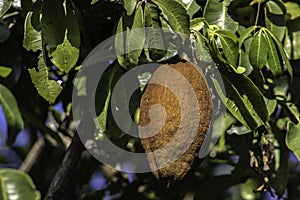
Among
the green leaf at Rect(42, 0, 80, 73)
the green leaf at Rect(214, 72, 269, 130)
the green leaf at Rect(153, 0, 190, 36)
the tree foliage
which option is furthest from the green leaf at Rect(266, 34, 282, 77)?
the green leaf at Rect(42, 0, 80, 73)

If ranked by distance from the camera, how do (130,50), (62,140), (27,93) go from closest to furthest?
1. (130,50)
2. (27,93)
3. (62,140)

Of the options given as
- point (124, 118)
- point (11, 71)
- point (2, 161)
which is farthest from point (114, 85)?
point (2, 161)

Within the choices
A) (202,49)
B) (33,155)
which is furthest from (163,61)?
(33,155)

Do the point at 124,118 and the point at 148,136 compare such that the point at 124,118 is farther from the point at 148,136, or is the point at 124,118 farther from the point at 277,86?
the point at 277,86

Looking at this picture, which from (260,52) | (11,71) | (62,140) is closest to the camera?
(260,52)

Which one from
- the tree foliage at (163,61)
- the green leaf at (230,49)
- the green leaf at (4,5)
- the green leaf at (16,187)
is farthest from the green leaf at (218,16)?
the green leaf at (16,187)
